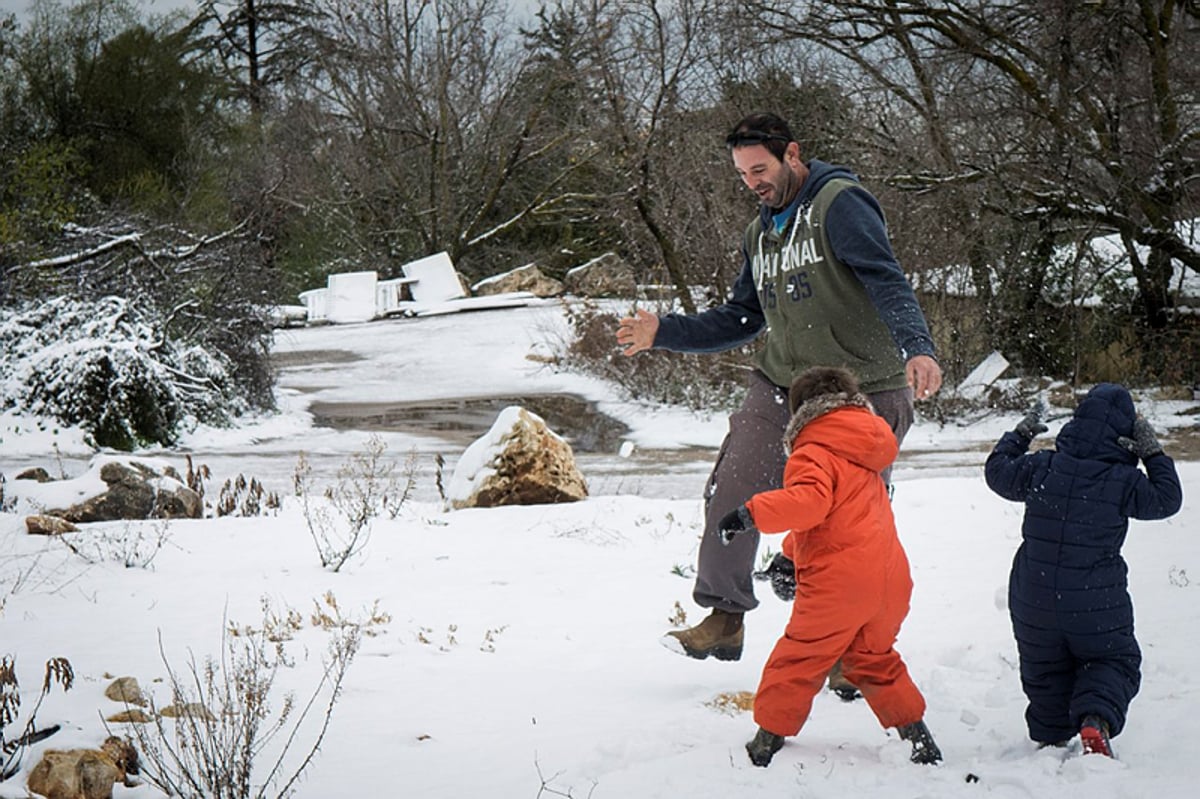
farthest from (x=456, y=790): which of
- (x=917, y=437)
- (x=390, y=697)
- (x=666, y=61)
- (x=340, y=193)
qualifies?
(x=340, y=193)

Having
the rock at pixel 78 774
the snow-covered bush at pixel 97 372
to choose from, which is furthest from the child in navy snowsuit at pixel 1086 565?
the snow-covered bush at pixel 97 372

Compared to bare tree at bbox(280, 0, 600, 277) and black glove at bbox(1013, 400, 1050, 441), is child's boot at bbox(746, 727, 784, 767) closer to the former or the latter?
black glove at bbox(1013, 400, 1050, 441)

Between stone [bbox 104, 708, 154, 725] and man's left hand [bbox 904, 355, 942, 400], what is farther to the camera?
stone [bbox 104, 708, 154, 725]

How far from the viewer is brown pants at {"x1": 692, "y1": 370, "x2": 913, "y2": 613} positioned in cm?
373

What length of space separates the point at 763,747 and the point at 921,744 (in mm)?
410

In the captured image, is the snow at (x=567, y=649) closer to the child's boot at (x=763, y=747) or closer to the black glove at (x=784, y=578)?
the child's boot at (x=763, y=747)

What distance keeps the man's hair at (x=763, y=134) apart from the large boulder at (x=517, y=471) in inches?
167

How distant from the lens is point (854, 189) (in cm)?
362

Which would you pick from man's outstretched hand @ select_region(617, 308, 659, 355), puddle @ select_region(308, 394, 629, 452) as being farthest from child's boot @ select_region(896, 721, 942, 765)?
puddle @ select_region(308, 394, 629, 452)

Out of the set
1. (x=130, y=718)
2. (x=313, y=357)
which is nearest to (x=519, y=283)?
(x=313, y=357)

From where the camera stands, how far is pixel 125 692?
140 inches

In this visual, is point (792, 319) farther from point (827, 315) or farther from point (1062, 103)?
point (1062, 103)

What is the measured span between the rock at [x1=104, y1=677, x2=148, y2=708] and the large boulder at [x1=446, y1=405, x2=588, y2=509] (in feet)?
13.2

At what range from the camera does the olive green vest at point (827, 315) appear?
3604mm
